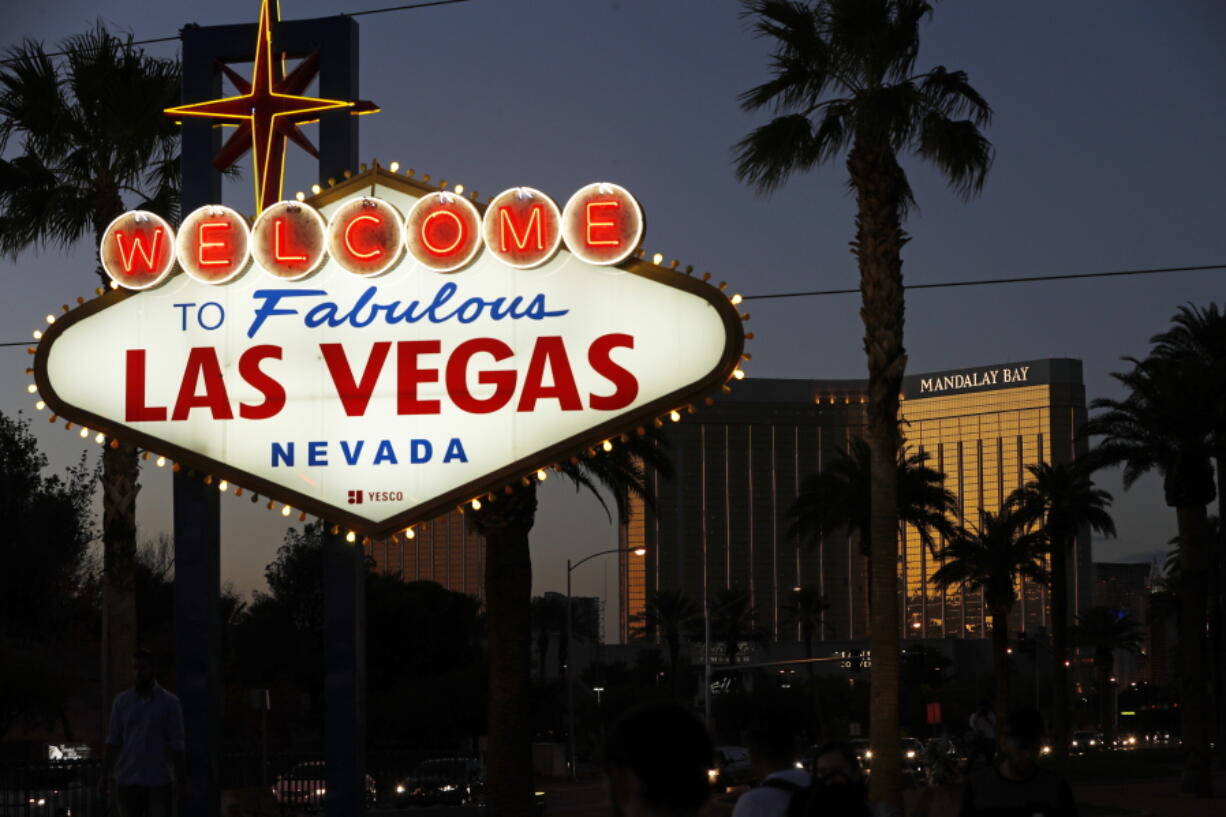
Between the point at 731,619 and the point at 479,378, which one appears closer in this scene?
the point at 479,378

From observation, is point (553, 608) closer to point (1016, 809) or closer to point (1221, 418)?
point (1221, 418)

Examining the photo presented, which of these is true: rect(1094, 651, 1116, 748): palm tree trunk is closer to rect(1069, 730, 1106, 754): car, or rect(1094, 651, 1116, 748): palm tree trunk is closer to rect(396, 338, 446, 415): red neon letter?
rect(1069, 730, 1106, 754): car

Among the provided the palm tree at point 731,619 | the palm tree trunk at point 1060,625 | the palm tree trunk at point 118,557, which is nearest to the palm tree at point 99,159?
the palm tree trunk at point 118,557

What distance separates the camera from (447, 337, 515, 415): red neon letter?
14.5 meters

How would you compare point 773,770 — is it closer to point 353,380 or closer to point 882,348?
point 353,380

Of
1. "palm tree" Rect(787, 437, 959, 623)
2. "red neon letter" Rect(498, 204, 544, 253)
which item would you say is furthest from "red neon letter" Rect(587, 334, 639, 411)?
"palm tree" Rect(787, 437, 959, 623)

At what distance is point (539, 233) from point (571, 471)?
1490 cm

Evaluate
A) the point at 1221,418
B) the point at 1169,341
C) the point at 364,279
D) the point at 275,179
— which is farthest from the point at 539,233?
the point at 1169,341

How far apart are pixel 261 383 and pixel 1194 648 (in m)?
28.6

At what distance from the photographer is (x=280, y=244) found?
48.9 feet

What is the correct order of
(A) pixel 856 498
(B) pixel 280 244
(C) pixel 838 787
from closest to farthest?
(C) pixel 838 787
(B) pixel 280 244
(A) pixel 856 498

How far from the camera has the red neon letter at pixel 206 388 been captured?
48.8 feet

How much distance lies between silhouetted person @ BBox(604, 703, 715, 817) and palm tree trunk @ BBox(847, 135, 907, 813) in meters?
17.4

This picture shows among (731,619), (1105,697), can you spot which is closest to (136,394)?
(731,619)
